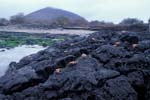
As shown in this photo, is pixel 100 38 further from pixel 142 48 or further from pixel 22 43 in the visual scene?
pixel 22 43

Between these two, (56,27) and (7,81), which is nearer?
(7,81)

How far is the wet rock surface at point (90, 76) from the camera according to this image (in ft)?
27.0

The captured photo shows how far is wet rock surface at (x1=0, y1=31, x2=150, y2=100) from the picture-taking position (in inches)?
324

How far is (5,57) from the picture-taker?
1831cm

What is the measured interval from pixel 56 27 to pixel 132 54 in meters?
24.3

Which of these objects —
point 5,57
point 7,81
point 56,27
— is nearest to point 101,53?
point 7,81

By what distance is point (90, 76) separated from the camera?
8492 millimetres

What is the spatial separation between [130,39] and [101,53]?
5.47 ft

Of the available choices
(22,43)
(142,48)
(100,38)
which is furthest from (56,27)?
(142,48)

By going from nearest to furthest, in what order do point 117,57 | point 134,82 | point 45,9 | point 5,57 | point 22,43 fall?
point 134,82 → point 117,57 → point 5,57 → point 22,43 → point 45,9

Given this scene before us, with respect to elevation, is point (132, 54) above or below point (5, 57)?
above

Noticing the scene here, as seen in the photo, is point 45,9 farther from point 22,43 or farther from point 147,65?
point 147,65

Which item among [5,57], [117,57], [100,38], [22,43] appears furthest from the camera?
[22,43]

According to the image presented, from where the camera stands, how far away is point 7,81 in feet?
32.5
